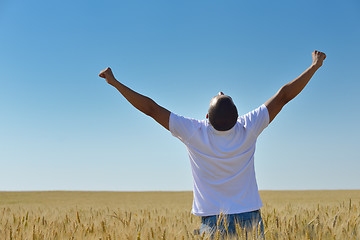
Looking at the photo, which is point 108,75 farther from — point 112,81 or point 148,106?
point 148,106

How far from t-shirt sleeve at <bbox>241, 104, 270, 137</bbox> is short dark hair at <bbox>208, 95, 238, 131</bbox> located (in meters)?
0.21

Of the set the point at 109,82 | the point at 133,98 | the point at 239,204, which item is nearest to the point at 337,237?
the point at 239,204

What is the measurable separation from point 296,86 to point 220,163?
1.03 metres

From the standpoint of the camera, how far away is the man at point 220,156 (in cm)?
291

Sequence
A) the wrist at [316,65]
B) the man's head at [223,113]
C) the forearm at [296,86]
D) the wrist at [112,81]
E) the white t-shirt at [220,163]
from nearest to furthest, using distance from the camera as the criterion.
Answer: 1. the man's head at [223,113]
2. the white t-shirt at [220,163]
3. the wrist at [112,81]
4. the forearm at [296,86]
5. the wrist at [316,65]

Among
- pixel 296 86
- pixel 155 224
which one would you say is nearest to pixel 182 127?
pixel 296 86

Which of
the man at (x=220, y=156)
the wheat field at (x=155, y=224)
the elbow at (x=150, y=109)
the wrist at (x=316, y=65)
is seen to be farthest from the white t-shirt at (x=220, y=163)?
the wrist at (x=316, y=65)

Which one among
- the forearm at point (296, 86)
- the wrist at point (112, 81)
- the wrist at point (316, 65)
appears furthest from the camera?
the wrist at point (316, 65)

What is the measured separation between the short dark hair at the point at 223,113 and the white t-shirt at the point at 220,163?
0.09 meters

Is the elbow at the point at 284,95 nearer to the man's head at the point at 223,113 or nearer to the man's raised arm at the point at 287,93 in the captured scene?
the man's raised arm at the point at 287,93

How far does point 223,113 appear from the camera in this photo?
2.83 meters

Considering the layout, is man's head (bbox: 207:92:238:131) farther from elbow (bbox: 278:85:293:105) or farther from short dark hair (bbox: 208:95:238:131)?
elbow (bbox: 278:85:293:105)

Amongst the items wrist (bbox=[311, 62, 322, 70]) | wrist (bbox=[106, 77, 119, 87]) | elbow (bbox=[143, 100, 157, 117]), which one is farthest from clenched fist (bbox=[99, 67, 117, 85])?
wrist (bbox=[311, 62, 322, 70])

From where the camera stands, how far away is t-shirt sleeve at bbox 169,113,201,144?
297 cm
